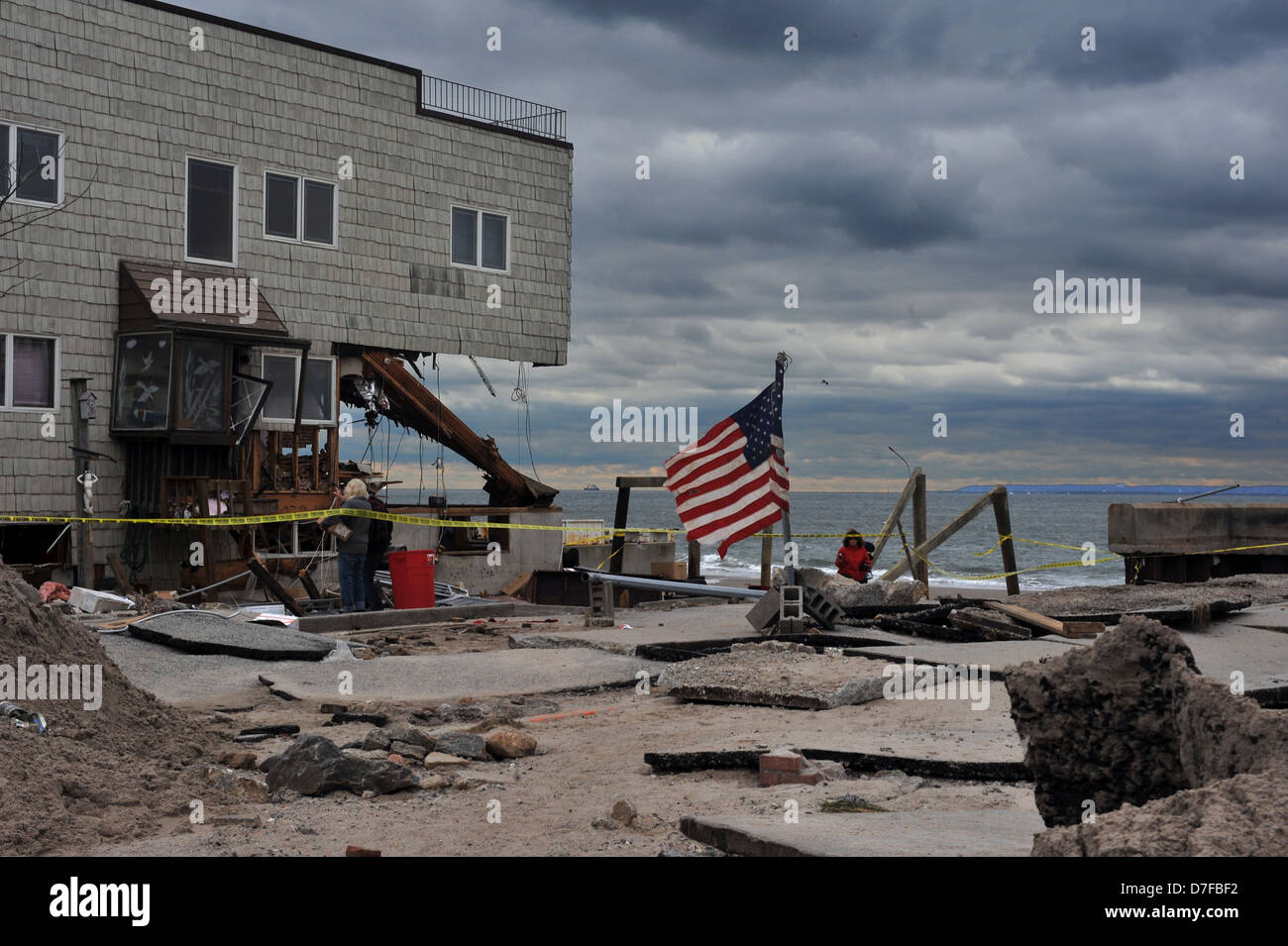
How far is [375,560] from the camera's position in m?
17.0

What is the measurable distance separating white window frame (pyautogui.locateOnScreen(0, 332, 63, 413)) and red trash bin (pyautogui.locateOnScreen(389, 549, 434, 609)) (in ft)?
20.9

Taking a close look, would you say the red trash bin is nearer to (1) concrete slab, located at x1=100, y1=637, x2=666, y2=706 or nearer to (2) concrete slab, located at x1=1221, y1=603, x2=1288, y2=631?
(1) concrete slab, located at x1=100, y1=637, x2=666, y2=706

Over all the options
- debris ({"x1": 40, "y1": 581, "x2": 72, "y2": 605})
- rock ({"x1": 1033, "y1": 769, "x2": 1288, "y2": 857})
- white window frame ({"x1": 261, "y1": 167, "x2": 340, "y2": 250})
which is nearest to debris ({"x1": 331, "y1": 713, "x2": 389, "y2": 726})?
rock ({"x1": 1033, "y1": 769, "x2": 1288, "y2": 857})

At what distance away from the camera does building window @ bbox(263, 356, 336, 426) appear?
72.0 ft

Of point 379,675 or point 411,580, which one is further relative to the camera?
point 411,580

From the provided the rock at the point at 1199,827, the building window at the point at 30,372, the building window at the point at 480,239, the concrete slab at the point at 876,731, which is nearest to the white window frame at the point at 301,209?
the building window at the point at 480,239

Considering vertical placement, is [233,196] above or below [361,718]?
above

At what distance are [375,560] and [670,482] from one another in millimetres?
6216

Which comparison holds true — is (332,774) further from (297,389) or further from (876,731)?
(297,389)

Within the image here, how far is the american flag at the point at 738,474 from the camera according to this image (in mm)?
11953

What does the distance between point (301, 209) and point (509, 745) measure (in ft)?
53.9

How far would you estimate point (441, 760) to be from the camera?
299 inches

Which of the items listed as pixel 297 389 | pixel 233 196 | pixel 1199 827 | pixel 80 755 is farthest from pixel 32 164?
pixel 1199 827
